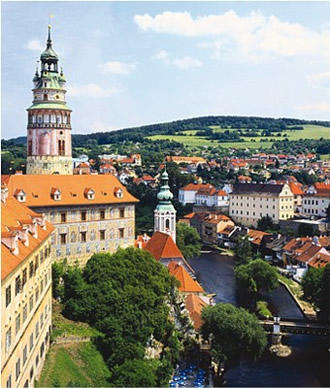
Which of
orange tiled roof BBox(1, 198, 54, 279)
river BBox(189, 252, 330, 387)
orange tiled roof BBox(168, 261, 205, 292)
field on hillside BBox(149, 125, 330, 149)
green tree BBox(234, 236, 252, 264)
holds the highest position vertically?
field on hillside BBox(149, 125, 330, 149)

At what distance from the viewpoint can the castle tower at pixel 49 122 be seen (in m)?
38.9

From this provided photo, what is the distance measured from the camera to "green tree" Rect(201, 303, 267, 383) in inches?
1133

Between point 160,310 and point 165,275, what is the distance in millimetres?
2793

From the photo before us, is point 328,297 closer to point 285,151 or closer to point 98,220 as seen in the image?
point 98,220

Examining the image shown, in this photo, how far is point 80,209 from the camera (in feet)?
109

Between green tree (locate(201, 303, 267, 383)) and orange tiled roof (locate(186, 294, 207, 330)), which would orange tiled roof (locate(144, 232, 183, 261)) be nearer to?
orange tiled roof (locate(186, 294, 207, 330))

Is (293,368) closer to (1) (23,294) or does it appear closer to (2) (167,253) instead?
(2) (167,253)

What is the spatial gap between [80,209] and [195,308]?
29.5ft

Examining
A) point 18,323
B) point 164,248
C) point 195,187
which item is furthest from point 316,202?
point 18,323

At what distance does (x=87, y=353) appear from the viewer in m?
24.6

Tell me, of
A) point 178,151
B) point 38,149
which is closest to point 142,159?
point 178,151

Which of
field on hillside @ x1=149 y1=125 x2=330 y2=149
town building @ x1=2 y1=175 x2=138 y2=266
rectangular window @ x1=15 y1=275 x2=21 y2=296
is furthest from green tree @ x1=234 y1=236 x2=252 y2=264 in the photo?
field on hillside @ x1=149 y1=125 x2=330 y2=149

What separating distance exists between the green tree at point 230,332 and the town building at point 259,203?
Answer: 4671 cm

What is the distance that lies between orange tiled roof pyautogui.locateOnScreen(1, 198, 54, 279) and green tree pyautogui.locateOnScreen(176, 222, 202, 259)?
105 feet
